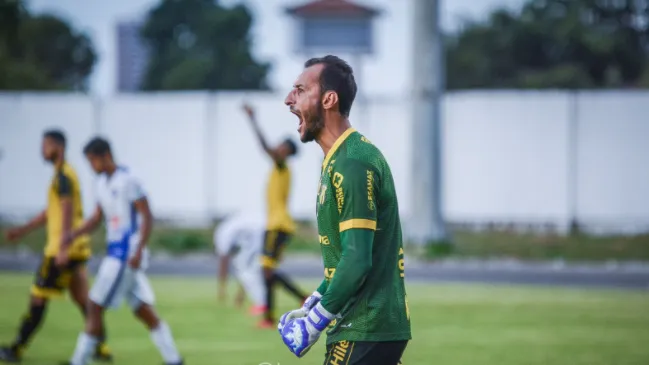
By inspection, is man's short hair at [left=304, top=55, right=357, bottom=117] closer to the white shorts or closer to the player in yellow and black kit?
the white shorts

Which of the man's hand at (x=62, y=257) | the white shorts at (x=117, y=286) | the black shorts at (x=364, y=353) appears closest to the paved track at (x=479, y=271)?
the man's hand at (x=62, y=257)

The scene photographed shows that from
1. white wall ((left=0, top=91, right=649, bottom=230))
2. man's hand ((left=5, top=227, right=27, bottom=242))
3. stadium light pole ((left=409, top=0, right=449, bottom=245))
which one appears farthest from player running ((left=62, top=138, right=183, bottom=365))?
white wall ((left=0, top=91, right=649, bottom=230))

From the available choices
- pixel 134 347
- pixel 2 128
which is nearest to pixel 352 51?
pixel 2 128

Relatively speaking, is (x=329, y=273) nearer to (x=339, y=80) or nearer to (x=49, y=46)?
(x=339, y=80)

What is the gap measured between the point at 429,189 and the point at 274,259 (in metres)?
9.89

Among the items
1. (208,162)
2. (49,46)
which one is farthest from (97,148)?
(49,46)

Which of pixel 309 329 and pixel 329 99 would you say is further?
pixel 329 99

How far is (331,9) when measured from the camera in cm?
3966

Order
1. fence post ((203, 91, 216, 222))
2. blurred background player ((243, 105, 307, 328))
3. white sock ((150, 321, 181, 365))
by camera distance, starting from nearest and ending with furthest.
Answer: white sock ((150, 321, 181, 365))
blurred background player ((243, 105, 307, 328))
fence post ((203, 91, 216, 222))

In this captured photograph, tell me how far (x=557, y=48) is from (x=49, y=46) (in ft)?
89.0

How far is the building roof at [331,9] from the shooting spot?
3651cm

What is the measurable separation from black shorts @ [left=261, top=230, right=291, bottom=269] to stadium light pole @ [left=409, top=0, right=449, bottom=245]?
9.69m

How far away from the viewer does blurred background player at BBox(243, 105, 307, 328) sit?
13516mm

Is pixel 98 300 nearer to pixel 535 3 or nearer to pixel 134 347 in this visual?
pixel 134 347
